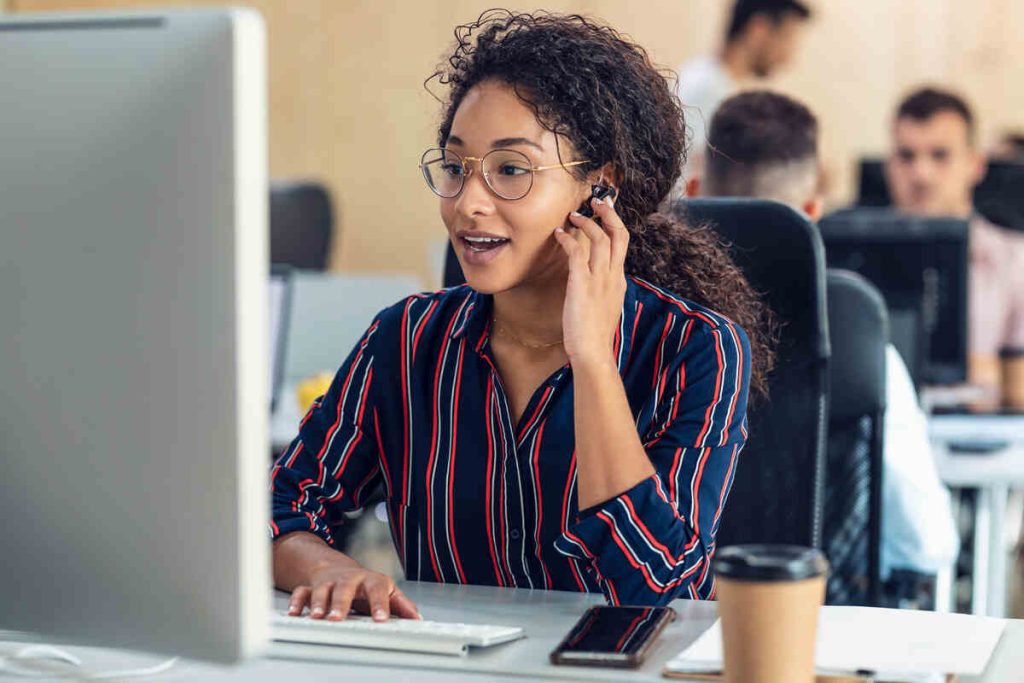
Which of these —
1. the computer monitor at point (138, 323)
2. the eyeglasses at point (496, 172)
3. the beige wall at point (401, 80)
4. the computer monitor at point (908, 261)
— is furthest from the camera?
the beige wall at point (401, 80)

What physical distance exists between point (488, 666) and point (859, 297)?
1082mm

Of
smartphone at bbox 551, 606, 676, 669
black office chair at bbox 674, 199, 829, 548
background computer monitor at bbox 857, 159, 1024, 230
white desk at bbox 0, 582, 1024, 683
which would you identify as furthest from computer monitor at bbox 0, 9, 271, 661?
background computer monitor at bbox 857, 159, 1024, 230

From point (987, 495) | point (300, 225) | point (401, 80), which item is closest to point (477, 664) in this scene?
point (987, 495)

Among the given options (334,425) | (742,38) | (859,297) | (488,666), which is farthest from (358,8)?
(488,666)

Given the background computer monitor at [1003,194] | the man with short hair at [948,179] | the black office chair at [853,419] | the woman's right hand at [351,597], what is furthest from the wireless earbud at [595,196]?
the man with short hair at [948,179]

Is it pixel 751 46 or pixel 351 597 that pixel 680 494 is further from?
pixel 751 46

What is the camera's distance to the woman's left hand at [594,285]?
1.30 meters

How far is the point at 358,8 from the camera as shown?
5.65 metres

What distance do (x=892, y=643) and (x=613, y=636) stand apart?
196 mm

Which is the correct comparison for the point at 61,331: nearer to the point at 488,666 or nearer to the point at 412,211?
the point at 488,666

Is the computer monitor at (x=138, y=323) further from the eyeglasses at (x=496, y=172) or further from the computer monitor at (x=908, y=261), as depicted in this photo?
the computer monitor at (x=908, y=261)

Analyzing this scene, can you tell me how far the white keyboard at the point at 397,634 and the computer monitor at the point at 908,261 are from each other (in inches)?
72.5

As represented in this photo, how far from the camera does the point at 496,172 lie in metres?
1.38

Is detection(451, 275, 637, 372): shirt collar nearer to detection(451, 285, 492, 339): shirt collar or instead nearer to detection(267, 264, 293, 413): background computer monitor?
detection(451, 285, 492, 339): shirt collar
